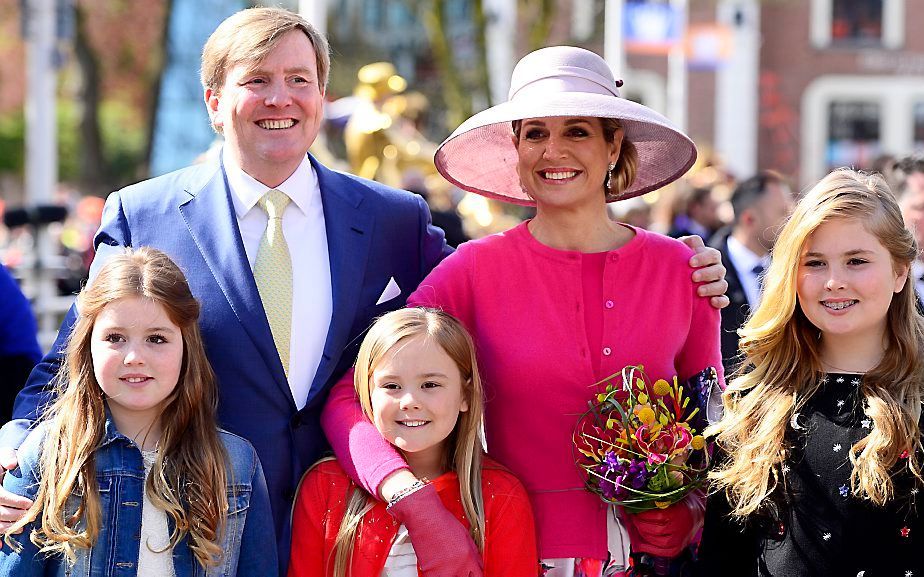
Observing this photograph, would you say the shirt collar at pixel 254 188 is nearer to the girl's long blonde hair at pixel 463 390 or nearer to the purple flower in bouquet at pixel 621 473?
the girl's long blonde hair at pixel 463 390

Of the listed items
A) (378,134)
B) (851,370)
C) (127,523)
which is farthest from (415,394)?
(378,134)

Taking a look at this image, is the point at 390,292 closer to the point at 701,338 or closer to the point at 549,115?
the point at 549,115

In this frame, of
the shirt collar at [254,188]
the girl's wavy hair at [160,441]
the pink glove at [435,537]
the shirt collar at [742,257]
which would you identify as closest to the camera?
the pink glove at [435,537]

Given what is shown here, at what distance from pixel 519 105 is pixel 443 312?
2.09 feet

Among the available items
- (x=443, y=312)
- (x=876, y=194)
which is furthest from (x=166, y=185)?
(x=876, y=194)

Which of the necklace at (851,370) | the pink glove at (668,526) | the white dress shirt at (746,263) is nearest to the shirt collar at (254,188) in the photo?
the pink glove at (668,526)

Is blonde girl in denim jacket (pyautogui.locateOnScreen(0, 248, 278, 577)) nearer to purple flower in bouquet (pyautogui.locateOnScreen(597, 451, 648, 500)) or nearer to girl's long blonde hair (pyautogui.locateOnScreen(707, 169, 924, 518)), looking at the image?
purple flower in bouquet (pyautogui.locateOnScreen(597, 451, 648, 500))

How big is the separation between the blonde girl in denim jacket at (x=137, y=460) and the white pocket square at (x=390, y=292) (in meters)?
0.57

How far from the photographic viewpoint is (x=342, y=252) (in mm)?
3629

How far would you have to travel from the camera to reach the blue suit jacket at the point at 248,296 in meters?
3.46

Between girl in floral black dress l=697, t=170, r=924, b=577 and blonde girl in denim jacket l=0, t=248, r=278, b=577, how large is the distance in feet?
4.16

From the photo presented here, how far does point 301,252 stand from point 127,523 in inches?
36.3

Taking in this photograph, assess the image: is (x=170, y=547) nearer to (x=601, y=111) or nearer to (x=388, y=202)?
(x=388, y=202)

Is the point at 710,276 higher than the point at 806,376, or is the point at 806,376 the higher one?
the point at 710,276
